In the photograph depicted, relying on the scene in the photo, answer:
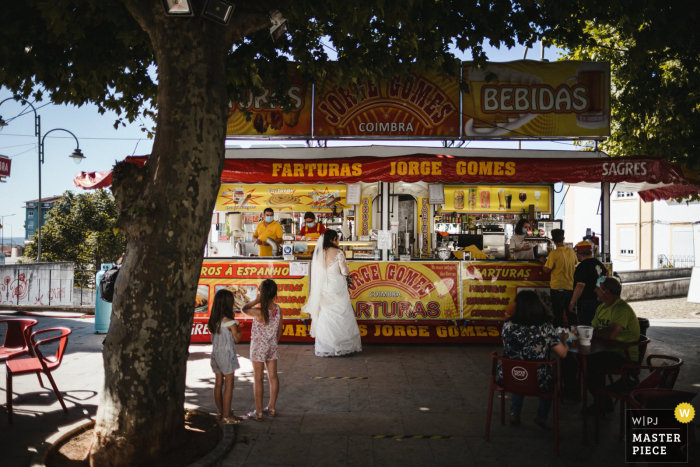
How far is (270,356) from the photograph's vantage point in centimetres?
474

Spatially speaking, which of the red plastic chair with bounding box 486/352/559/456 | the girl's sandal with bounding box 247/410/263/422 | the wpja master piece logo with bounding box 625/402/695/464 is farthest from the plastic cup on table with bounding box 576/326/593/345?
the girl's sandal with bounding box 247/410/263/422

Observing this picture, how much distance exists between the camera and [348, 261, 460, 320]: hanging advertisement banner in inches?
318

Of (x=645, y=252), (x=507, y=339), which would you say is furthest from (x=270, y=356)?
(x=645, y=252)

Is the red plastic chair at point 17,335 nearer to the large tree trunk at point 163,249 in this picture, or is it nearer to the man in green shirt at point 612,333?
the large tree trunk at point 163,249

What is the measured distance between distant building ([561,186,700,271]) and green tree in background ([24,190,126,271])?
27.6m

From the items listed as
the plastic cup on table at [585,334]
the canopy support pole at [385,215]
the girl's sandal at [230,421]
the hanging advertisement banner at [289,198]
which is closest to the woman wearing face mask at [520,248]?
the canopy support pole at [385,215]

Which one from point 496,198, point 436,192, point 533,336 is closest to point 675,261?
point 496,198

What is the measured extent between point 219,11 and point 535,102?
7.45 meters

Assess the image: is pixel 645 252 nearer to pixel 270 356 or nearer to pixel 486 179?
pixel 486 179

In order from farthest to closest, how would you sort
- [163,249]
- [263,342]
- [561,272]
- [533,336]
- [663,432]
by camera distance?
[561,272] → [263,342] → [533,336] → [163,249] → [663,432]

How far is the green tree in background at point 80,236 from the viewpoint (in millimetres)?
24891

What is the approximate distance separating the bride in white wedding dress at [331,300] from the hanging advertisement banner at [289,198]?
5364 mm

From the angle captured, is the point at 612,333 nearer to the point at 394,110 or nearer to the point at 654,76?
the point at 394,110

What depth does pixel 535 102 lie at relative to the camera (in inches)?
370
